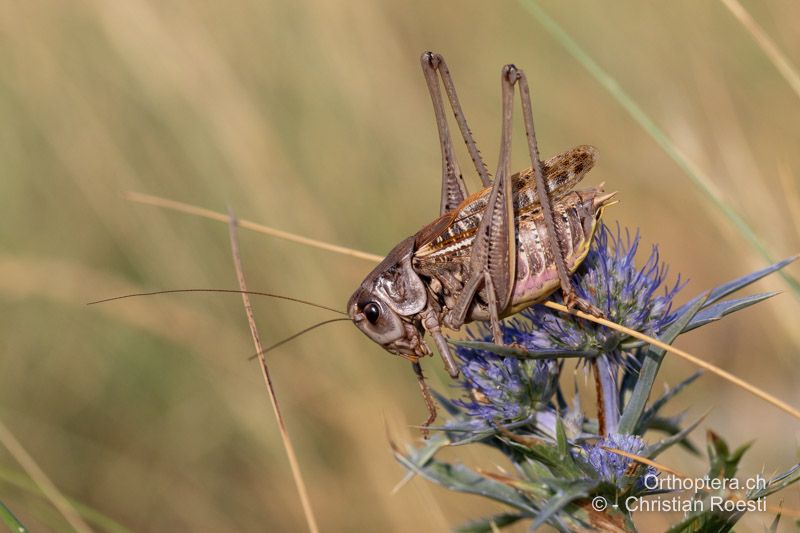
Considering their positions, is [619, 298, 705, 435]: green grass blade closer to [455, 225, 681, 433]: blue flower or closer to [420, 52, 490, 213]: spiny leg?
[455, 225, 681, 433]: blue flower

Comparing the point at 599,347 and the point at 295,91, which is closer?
the point at 599,347

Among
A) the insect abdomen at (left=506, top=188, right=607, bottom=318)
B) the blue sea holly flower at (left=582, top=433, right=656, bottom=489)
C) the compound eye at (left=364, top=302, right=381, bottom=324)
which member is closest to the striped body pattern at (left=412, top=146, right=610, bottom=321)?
the insect abdomen at (left=506, top=188, right=607, bottom=318)

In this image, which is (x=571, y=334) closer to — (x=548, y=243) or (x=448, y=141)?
(x=548, y=243)

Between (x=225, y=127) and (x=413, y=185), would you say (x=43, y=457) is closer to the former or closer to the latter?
(x=225, y=127)

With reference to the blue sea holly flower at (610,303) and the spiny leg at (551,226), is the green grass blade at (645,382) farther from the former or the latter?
the spiny leg at (551,226)

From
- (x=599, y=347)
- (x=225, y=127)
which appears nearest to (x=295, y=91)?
(x=225, y=127)
